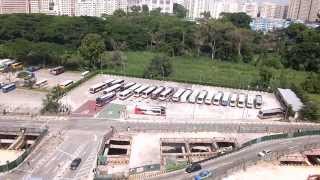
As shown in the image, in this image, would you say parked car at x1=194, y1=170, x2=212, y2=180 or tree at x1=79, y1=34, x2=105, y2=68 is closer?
parked car at x1=194, y1=170, x2=212, y2=180

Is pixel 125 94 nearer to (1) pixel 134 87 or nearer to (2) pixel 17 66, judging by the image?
(1) pixel 134 87

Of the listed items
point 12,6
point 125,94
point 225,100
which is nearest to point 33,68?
point 125,94

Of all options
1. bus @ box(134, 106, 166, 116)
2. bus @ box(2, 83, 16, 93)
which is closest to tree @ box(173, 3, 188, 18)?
bus @ box(2, 83, 16, 93)

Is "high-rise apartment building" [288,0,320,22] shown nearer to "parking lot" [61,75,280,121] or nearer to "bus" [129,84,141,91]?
"parking lot" [61,75,280,121]

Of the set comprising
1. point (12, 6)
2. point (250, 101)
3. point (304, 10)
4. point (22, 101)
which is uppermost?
point (304, 10)

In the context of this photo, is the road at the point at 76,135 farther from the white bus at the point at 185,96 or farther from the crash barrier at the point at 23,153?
the white bus at the point at 185,96

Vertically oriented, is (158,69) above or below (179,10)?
below

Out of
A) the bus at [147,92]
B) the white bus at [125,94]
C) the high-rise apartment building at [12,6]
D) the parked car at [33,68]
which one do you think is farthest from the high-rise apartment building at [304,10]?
the parked car at [33,68]
